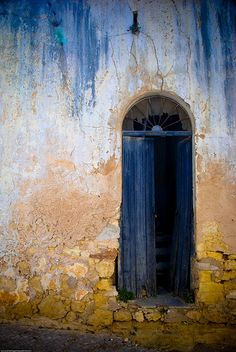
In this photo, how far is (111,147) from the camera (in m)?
4.66

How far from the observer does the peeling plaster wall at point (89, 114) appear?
4539 mm

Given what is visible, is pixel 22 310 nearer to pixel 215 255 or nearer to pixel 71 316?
pixel 71 316

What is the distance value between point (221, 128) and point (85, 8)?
2.63m

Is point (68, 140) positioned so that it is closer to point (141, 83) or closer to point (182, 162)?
point (141, 83)

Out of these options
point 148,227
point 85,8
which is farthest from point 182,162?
point 85,8

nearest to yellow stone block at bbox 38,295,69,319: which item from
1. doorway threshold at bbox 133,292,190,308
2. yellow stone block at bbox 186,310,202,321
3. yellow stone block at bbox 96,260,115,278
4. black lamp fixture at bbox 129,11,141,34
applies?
yellow stone block at bbox 96,260,115,278

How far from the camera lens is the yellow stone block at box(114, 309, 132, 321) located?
4453mm

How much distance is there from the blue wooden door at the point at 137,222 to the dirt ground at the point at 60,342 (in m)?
0.82

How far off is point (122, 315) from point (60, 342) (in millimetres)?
890

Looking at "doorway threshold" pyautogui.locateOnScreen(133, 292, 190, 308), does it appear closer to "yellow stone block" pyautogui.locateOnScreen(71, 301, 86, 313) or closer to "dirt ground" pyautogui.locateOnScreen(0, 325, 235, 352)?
"dirt ground" pyautogui.locateOnScreen(0, 325, 235, 352)

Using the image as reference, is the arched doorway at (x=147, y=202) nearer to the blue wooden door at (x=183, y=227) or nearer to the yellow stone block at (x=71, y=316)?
the blue wooden door at (x=183, y=227)

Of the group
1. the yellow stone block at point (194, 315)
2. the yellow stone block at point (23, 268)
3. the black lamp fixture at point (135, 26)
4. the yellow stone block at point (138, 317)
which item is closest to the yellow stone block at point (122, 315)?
the yellow stone block at point (138, 317)

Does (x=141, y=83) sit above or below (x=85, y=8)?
below

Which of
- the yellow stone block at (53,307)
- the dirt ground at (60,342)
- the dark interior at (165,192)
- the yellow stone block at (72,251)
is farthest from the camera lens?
the dark interior at (165,192)
